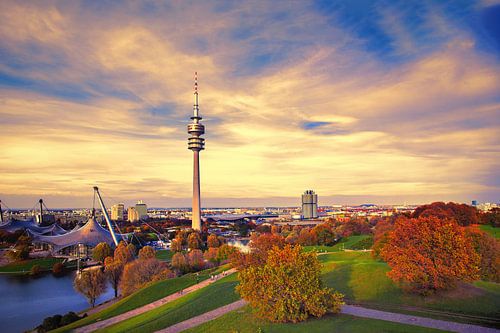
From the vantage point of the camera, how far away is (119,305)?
3703cm

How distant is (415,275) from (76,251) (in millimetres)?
86272

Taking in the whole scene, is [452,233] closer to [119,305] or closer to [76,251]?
[119,305]

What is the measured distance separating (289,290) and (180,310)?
11856 mm

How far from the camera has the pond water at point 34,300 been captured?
3831 centimetres

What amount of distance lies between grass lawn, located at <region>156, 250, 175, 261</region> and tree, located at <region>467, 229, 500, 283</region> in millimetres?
58283

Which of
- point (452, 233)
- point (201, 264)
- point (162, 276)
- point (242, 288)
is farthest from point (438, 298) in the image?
point (201, 264)

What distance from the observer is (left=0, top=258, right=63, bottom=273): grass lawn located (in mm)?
73669

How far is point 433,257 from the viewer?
26625 mm

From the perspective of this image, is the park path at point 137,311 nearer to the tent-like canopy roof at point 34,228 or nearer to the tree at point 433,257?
the tree at point 433,257

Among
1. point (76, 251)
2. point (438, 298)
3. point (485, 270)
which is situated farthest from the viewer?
point (76, 251)

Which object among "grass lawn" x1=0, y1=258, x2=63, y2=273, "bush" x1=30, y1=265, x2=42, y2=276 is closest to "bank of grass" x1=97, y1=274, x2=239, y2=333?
"bush" x1=30, y1=265, x2=42, y2=276

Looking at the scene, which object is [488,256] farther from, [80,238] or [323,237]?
[80,238]

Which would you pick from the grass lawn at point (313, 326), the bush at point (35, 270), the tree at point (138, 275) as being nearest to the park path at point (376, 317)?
the grass lawn at point (313, 326)

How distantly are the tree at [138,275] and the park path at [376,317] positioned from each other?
780 inches
